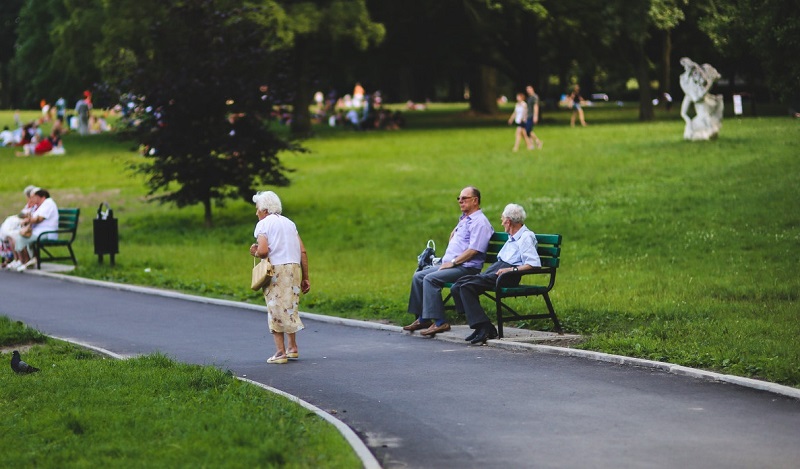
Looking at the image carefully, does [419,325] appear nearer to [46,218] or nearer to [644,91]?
[46,218]

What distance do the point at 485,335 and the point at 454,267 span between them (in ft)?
3.93

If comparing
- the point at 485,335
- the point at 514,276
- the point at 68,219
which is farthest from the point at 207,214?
the point at 485,335

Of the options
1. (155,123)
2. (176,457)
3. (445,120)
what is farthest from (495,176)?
(445,120)

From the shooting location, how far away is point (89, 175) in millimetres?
41812

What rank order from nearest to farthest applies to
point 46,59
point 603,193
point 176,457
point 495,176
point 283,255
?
1. point 176,457
2. point 283,255
3. point 603,193
4. point 495,176
5. point 46,59

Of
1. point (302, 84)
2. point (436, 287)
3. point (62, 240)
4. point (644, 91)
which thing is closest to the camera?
point (436, 287)

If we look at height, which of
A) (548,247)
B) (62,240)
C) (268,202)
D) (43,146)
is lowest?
(62,240)

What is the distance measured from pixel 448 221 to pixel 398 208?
9.64ft

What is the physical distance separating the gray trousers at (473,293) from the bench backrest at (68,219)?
39.9 feet

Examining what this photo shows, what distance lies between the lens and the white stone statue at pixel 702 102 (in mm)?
35875

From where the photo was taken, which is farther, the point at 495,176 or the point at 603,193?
the point at 495,176

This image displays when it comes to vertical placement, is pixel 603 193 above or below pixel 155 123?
below

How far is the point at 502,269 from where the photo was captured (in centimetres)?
1405

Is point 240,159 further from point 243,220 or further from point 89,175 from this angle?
point 89,175
